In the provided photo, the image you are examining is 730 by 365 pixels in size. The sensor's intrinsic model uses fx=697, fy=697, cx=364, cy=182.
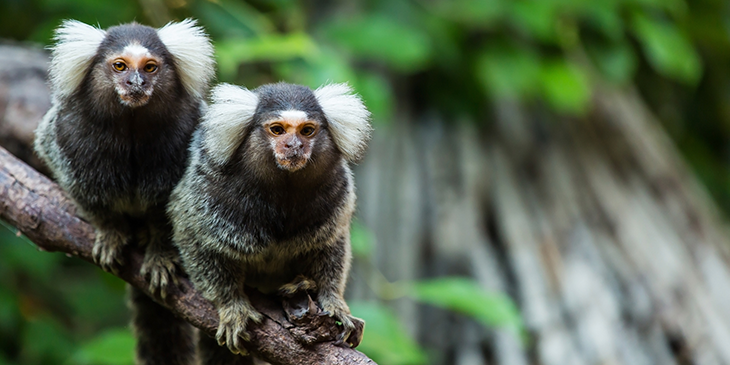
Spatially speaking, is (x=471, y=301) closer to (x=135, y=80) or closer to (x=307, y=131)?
(x=307, y=131)

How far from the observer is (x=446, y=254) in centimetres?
465

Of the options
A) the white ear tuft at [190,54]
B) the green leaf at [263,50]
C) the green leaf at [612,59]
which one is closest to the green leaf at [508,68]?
the green leaf at [612,59]

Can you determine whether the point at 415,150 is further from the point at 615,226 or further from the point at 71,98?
the point at 71,98

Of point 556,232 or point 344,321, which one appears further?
point 556,232

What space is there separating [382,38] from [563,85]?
1.21 metres

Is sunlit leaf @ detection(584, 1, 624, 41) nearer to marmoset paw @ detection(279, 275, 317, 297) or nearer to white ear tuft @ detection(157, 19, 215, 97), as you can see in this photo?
white ear tuft @ detection(157, 19, 215, 97)

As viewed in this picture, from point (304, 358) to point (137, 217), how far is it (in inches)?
28.6

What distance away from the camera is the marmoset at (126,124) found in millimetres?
1999

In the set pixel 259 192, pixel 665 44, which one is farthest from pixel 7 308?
pixel 665 44

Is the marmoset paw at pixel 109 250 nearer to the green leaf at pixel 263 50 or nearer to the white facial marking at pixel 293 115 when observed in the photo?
the white facial marking at pixel 293 115

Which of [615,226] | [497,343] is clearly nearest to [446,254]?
[497,343]

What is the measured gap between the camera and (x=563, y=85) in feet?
14.3

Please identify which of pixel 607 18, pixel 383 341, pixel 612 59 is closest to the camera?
pixel 383 341

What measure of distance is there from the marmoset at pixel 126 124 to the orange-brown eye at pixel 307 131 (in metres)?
0.40
